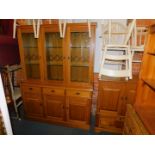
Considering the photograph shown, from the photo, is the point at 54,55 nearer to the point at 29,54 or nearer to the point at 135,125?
the point at 29,54

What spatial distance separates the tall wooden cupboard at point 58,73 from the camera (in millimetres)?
2031

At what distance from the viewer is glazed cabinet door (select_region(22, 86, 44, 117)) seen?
230 centimetres

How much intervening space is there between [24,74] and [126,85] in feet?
5.80

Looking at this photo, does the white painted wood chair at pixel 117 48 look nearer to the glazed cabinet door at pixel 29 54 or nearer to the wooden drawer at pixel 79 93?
the wooden drawer at pixel 79 93

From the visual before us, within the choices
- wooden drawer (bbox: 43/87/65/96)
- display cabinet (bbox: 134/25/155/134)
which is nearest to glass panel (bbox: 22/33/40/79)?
wooden drawer (bbox: 43/87/65/96)

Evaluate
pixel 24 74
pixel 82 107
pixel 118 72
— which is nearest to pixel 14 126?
pixel 24 74

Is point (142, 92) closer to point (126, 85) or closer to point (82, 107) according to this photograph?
point (126, 85)

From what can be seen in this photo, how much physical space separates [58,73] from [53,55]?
0.33 metres

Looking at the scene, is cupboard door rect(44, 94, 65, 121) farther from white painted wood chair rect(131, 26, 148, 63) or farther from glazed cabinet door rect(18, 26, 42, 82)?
white painted wood chair rect(131, 26, 148, 63)

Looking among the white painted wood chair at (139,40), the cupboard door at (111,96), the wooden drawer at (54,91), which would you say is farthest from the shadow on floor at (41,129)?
the white painted wood chair at (139,40)

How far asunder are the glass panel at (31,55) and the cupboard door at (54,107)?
1.51 ft

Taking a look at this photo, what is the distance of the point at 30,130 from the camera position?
7.45ft

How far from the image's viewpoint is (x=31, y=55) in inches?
89.4

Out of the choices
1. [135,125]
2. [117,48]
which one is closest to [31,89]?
[117,48]
